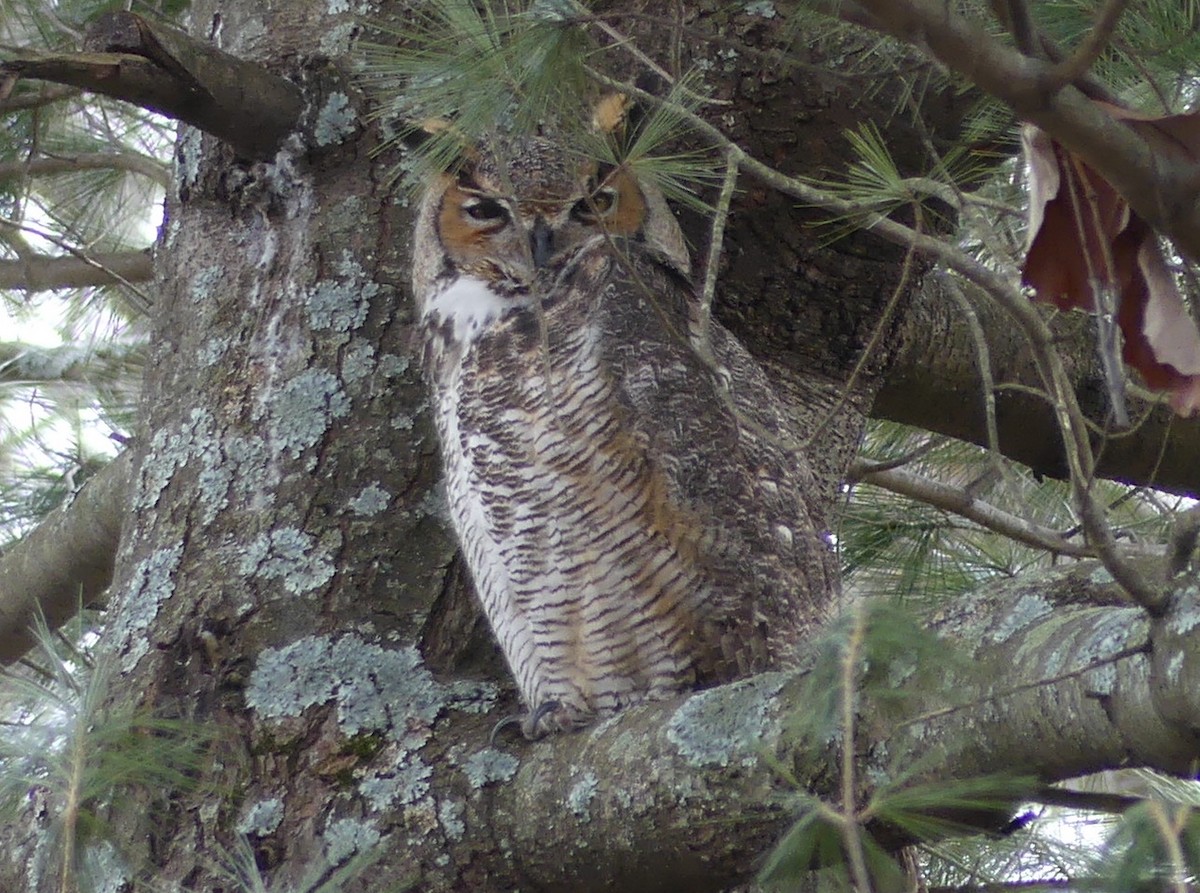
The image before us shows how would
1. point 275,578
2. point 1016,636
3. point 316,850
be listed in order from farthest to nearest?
point 275,578 → point 316,850 → point 1016,636

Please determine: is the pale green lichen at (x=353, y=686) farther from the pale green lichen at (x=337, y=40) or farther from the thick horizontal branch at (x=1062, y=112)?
the thick horizontal branch at (x=1062, y=112)

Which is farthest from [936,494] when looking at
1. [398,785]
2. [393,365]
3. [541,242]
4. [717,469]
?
[398,785]

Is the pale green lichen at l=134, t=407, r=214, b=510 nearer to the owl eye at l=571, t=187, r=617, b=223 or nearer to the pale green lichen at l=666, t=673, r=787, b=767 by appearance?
the owl eye at l=571, t=187, r=617, b=223

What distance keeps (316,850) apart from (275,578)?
1.29 ft

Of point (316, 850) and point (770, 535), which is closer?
point (316, 850)

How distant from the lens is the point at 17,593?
2641 mm

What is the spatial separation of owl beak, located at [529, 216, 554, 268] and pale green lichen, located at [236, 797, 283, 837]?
2.92 feet

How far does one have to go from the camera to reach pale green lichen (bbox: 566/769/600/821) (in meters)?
1.52

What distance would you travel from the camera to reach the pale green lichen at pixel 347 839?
169cm

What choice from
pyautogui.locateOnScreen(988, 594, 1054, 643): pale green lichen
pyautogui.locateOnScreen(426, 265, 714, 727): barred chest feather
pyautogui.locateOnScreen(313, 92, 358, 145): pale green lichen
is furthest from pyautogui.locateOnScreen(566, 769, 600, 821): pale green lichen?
pyautogui.locateOnScreen(313, 92, 358, 145): pale green lichen

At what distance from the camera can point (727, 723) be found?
1379 millimetres

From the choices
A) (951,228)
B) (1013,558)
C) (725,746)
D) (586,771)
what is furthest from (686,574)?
(1013,558)

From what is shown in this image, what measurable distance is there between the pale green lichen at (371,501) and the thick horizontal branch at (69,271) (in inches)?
52.3

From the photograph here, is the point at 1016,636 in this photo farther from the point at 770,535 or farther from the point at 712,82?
the point at 712,82
